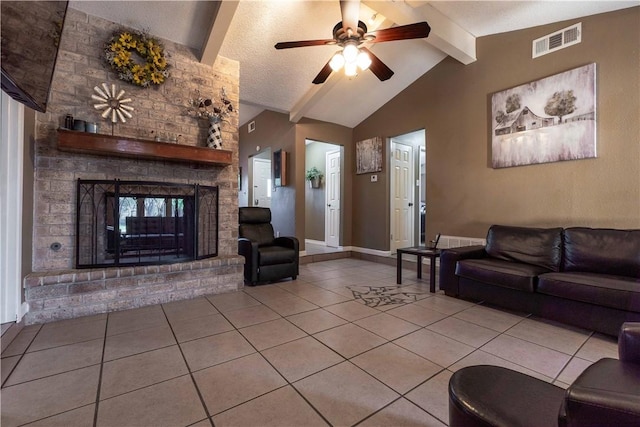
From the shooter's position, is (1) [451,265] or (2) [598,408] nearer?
(2) [598,408]

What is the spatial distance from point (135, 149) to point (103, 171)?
47 centimetres

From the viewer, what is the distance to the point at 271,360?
179cm

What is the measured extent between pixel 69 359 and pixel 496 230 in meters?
4.12

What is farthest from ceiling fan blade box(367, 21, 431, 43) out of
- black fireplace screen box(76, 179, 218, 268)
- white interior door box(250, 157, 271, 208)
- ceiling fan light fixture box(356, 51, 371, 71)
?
white interior door box(250, 157, 271, 208)

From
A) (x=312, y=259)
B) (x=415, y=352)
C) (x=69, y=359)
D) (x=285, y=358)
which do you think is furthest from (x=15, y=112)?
(x=312, y=259)

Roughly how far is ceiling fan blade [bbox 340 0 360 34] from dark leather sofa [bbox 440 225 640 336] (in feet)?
8.46

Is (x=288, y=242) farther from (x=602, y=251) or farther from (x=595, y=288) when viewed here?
(x=602, y=251)

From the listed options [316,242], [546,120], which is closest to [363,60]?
[546,120]

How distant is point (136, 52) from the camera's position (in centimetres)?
298

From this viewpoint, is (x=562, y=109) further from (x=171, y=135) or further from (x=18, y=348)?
(x=18, y=348)

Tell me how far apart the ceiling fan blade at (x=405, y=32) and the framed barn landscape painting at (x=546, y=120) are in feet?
5.93

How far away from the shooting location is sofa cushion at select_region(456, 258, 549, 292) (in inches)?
98.5

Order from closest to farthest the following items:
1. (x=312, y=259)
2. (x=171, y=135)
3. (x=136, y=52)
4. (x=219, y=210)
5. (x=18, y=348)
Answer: (x=18, y=348) < (x=136, y=52) < (x=171, y=135) < (x=219, y=210) < (x=312, y=259)

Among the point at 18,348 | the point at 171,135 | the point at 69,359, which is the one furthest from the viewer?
the point at 171,135
